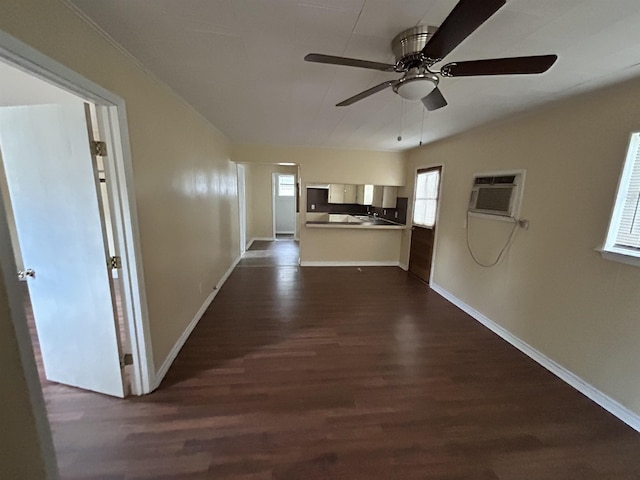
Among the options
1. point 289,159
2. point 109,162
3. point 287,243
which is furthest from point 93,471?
point 287,243

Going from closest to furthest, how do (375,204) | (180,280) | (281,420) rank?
1. (281,420)
2. (180,280)
3. (375,204)

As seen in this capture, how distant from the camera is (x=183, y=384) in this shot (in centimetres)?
208

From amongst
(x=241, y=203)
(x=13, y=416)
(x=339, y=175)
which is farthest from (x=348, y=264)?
(x=13, y=416)

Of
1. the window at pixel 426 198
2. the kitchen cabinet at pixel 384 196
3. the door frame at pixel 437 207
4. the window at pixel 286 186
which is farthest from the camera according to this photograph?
the window at pixel 286 186

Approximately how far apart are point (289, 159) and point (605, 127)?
160 inches

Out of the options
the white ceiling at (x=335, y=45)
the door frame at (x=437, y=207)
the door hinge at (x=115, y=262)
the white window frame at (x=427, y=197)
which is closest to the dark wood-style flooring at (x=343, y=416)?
the door hinge at (x=115, y=262)

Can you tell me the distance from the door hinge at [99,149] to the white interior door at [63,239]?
0.03m

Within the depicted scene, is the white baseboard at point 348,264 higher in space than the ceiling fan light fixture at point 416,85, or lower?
lower

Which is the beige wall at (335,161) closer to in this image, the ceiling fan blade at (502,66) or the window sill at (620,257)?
the window sill at (620,257)

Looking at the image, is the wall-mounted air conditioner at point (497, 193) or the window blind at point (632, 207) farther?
the wall-mounted air conditioner at point (497, 193)

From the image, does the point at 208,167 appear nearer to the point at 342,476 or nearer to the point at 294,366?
the point at 294,366

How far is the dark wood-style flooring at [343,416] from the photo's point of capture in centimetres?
150

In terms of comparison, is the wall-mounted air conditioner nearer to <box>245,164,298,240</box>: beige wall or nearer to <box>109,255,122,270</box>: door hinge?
<box>109,255,122,270</box>: door hinge

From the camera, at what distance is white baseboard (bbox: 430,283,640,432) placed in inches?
73.3
